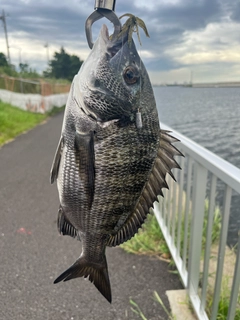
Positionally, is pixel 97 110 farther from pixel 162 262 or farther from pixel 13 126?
pixel 13 126

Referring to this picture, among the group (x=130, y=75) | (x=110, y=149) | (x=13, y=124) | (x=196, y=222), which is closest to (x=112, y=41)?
(x=130, y=75)

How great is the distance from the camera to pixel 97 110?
1247 millimetres

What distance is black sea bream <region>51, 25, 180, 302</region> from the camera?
120 cm

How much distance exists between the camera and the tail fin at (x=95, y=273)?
1.40 meters

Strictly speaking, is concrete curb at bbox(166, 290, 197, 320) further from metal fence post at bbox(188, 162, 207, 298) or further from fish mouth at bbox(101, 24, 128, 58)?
fish mouth at bbox(101, 24, 128, 58)

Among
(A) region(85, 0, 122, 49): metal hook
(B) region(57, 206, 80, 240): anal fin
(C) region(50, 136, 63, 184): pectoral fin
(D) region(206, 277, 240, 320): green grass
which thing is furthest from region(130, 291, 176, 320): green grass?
(A) region(85, 0, 122, 49): metal hook

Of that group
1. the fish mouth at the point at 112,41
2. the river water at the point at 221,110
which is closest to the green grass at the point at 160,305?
the river water at the point at 221,110

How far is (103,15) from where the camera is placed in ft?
3.27

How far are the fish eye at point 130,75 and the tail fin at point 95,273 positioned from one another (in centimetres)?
78

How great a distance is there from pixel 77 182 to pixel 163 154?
0.36m

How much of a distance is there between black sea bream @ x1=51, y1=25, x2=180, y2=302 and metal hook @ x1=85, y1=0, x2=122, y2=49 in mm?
116

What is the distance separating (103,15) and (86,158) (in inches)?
19.9

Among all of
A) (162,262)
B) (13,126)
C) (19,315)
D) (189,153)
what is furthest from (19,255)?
(13,126)

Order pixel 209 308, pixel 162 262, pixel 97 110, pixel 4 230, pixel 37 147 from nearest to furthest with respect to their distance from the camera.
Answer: pixel 97 110
pixel 209 308
pixel 162 262
pixel 4 230
pixel 37 147
